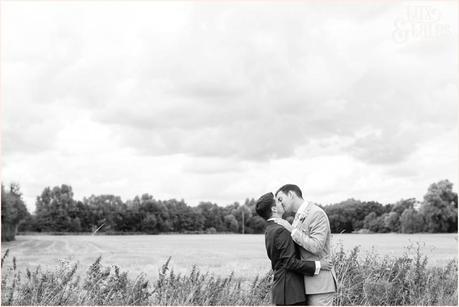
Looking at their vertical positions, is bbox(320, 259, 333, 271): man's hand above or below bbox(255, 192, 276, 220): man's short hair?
below

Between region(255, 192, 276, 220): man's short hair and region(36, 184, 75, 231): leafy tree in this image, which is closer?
region(255, 192, 276, 220): man's short hair

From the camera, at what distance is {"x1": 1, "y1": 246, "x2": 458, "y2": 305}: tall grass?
8305 mm

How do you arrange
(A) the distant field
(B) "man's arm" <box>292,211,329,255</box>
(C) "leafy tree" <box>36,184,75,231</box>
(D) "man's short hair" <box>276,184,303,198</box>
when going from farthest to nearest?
(C) "leafy tree" <box>36,184,75,231</box> < (A) the distant field < (D) "man's short hair" <box>276,184,303,198</box> < (B) "man's arm" <box>292,211,329,255</box>

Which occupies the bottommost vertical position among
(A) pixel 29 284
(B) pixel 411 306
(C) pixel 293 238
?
(B) pixel 411 306

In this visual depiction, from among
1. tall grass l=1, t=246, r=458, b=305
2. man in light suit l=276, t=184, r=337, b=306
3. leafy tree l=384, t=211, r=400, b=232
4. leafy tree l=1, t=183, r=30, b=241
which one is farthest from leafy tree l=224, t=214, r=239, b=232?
man in light suit l=276, t=184, r=337, b=306

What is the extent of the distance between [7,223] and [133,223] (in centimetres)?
4718

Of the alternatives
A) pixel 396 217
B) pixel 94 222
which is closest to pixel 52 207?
pixel 94 222

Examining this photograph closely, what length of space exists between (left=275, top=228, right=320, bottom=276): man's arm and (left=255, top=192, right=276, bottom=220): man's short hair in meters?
0.27

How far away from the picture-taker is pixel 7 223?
66.3m

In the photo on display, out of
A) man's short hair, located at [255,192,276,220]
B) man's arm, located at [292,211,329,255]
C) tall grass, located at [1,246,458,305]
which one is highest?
man's short hair, located at [255,192,276,220]

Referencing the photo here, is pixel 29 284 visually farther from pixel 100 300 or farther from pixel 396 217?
pixel 396 217

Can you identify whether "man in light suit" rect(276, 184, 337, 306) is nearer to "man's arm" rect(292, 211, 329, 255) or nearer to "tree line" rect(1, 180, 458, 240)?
"man's arm" rect(292, 211, 329, 255)

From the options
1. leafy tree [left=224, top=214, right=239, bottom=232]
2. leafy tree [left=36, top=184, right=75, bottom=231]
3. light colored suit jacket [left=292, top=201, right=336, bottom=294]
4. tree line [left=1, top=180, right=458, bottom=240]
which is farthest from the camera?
leafy tree [left=36, top=184, right=75, bottom=231]

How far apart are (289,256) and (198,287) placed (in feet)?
12.3
